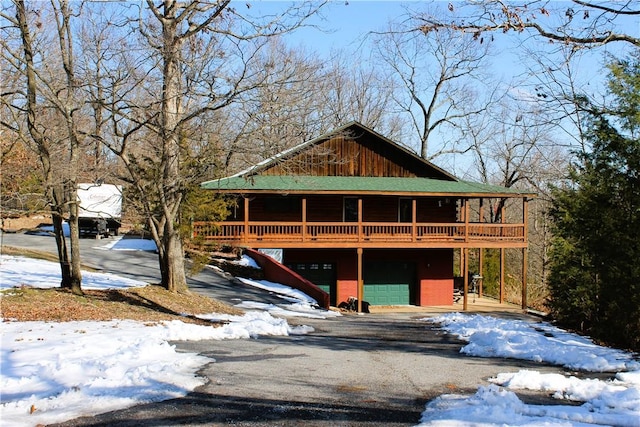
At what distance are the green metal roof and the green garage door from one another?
13.7 ft

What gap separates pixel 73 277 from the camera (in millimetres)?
14062

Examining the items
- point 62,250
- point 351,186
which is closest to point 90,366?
point 62,250

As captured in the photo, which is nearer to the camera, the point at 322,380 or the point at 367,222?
the point at 322,380

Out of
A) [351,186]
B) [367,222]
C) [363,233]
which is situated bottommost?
[363,233]

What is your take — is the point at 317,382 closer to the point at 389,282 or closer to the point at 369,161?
the point at 389,282

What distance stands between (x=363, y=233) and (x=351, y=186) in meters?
2.15

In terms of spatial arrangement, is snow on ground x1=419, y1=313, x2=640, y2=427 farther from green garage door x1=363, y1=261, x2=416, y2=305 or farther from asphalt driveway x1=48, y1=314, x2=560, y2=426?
green garage door x1=363, y1=261, x2=416, y2=305

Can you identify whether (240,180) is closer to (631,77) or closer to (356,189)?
(356,189)

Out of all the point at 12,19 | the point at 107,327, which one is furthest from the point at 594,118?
the point at 12,19

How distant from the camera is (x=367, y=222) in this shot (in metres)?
26.2

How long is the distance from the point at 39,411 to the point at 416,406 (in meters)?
3.97

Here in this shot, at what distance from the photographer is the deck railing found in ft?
80.8

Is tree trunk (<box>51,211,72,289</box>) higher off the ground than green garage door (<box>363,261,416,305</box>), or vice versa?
tree trunk (<box>51,211,72,289</box>)

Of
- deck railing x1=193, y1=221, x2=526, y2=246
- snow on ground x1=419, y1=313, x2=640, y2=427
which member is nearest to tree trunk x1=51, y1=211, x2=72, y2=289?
deck railing x1=193, y1=221, x2=526, y2=246
